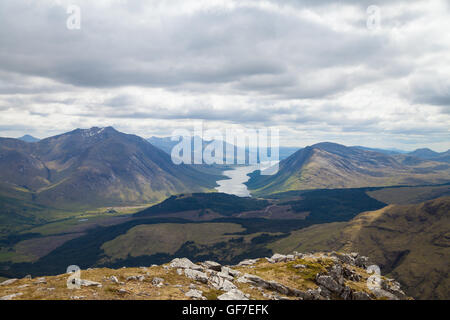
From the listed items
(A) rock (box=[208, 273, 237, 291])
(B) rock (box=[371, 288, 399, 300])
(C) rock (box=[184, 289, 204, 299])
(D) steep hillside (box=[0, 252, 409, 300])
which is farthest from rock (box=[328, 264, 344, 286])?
(C) rock (box=[184, 289, 204, 299])

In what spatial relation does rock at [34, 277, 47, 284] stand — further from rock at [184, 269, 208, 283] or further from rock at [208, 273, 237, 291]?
rock at [208, 273, 237, 291]

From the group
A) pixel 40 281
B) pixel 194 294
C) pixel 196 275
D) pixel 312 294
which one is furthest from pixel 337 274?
pixel 40 281

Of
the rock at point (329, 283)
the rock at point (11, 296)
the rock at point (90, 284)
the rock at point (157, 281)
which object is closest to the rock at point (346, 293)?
the rock at point (329, 283)

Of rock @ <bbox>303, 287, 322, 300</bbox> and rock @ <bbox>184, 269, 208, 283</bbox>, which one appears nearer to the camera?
rock @ <bbox>184, 269, 208, 283</bbox>
